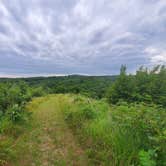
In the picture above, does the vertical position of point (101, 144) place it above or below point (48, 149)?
above

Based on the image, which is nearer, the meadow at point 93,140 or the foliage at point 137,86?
the meadow at point 93,140

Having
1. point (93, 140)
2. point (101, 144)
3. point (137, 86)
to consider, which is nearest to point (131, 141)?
point (101, 144)

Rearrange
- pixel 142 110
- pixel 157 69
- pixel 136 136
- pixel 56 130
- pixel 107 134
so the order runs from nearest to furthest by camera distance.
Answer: pixel 136 136 → pixel 142 110 → pixel 107 134 → pixel 56 130 → pixel 157 69

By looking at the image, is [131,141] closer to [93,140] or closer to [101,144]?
[101,144]

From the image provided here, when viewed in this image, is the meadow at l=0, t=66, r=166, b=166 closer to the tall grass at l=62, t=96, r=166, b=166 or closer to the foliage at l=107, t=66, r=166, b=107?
the tall grass at l=62, t=96, r=166, b=166

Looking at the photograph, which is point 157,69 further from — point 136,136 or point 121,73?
point 136,136

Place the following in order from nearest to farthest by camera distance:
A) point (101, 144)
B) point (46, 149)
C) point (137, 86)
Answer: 1. point (101, 144)
2. point (46, 149)
3. point (137, 86)

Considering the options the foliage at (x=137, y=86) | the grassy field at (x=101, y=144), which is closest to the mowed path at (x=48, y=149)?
the grassy field at (x=101, y=144)

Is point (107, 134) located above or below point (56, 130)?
above

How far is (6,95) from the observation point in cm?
806

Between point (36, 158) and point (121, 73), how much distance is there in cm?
2725

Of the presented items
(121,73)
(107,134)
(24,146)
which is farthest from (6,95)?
(121,73)

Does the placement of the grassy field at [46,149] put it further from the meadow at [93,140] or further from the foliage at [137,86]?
the foliage at [137,86]

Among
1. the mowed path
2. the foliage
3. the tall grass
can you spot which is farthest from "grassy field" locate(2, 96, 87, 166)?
the foliage
